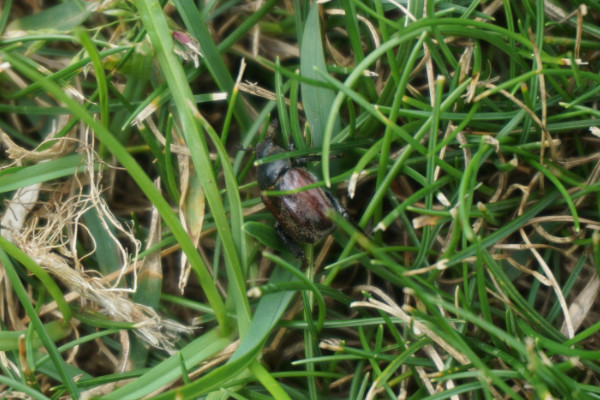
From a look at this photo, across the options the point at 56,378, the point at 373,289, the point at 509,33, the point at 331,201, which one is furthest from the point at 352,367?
the point at 509,33

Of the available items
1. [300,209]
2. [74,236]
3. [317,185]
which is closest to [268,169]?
A: [300,209]

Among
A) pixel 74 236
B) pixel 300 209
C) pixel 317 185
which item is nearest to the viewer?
pixel 317 185

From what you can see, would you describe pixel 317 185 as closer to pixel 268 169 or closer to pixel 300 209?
pixel 300 209

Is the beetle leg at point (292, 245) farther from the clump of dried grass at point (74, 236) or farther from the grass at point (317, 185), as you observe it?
the clump of dried grass at point (74, 236)

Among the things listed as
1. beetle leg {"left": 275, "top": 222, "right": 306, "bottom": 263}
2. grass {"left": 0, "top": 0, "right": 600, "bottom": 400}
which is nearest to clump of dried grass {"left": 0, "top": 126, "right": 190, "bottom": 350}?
grass {"left": 0, "top": 0, "right": 600, "bottom": 400}

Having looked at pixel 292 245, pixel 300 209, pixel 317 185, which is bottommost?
pixel 292 245

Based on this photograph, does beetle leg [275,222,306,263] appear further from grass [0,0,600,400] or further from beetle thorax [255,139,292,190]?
beetle thorax [255,139,292,190]

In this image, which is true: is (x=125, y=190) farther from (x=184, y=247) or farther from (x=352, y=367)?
(x=352, y=367)
